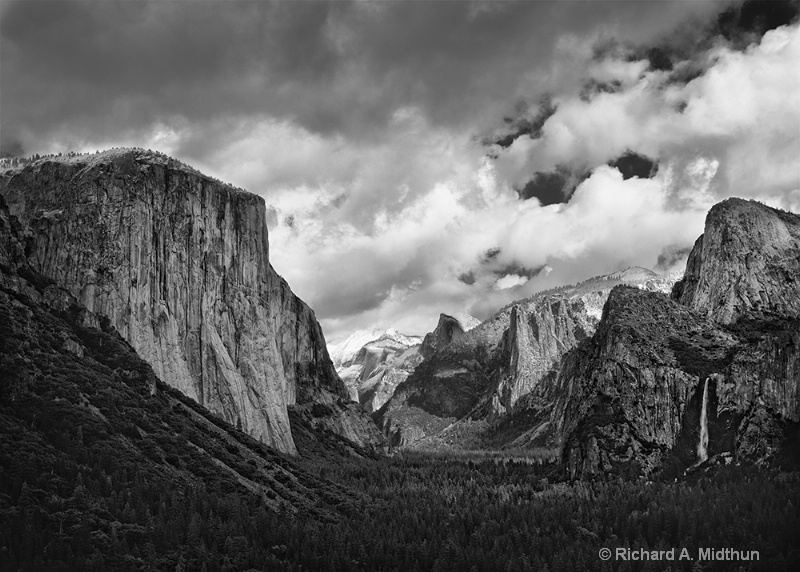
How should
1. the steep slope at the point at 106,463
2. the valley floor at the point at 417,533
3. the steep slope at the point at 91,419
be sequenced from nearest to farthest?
the valley floor at the point at 417,533 < the steep slope at the point at 106,463 < the steep slope at the point at 91,419

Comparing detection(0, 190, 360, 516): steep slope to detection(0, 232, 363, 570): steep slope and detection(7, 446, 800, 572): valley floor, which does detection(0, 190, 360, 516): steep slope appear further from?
detection(7, 446, 800, 572): valley floor

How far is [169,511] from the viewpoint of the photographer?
404 feet

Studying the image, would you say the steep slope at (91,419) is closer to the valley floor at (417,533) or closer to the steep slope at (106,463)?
the steep slope at (106,463)

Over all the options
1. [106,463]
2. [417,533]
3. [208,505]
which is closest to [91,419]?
[106,463]

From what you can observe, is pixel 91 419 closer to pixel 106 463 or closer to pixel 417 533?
pixel 106 463

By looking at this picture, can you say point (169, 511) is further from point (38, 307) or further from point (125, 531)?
point (38, 307)

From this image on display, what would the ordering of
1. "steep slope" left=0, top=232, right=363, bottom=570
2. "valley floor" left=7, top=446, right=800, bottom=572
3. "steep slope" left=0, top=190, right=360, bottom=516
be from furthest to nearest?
"steep slope" left=0, top=190, right=360, bottom=516
"steep slope" left=0, top=232, right=363, bottom=570
"valley floor" left=7, top=446, right=800, bottom=572

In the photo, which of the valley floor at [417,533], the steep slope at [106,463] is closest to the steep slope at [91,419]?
the steep slope at [106,463]

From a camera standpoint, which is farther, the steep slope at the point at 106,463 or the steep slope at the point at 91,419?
the steep slope at the point at 91,419

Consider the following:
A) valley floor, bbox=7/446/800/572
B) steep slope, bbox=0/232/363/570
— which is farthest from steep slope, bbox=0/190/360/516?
valley floor, bbox=7/446/800/572

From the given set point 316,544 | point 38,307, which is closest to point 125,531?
point 316,544

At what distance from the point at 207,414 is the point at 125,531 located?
249 feet

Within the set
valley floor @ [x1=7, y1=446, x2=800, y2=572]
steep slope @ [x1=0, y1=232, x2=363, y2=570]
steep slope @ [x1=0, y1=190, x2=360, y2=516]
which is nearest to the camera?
valley floor @ [x1=7, y1=446, x2=800, y2=572]

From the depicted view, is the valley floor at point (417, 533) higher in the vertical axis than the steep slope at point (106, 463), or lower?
lower
